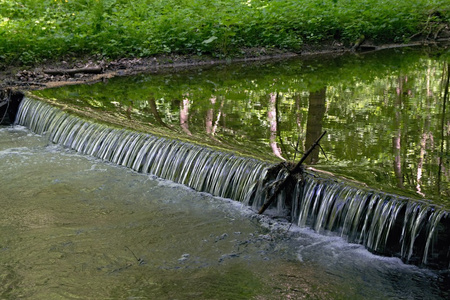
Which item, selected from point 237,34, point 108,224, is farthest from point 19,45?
point 108,224

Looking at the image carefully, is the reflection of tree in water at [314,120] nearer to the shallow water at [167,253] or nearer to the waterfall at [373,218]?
the waterfall at [373,218]

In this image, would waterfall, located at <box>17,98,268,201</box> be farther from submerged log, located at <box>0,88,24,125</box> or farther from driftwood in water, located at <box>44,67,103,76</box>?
driftwood in water, located at <box>44,67,103,76</box>

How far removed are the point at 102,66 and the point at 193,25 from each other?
134 inches

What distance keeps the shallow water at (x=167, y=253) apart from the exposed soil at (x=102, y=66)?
6539 millimetres

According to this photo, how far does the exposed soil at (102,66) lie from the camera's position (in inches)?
531

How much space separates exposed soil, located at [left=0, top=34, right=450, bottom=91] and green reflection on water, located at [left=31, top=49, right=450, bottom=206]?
2.89 feet

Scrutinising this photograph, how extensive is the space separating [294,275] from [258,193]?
5.43 feet

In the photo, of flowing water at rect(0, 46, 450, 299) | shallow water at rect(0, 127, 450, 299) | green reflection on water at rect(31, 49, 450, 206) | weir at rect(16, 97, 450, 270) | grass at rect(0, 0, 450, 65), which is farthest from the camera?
grass at rect(0, 0, 450, 65)

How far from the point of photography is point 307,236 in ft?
18.6

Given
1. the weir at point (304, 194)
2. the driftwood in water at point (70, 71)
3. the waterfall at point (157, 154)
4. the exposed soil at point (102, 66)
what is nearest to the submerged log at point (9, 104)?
the exposed soil at point (102, 66)

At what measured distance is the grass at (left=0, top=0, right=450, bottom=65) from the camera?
15305 millimetres

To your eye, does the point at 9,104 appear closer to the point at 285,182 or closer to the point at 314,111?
the point at 314,111

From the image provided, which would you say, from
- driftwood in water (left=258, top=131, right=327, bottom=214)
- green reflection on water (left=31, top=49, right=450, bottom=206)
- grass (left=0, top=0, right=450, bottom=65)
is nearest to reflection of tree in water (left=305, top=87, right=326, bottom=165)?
green reflection on water (left=31, top=49, right=450, bottom=206)

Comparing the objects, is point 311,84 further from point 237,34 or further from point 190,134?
point 237,34
